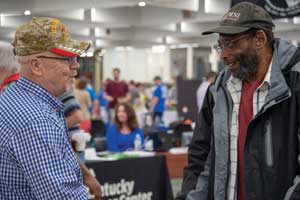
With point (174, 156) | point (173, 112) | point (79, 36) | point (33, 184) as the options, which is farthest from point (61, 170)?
point (79, 36)

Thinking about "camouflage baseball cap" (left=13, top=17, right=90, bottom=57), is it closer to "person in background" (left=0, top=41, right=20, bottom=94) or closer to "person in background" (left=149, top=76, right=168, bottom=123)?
"person in background" (left=0, top=41, right=20, bottom=94)

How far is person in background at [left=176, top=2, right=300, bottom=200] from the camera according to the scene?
9.14 feet

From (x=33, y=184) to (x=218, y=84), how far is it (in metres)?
1.16

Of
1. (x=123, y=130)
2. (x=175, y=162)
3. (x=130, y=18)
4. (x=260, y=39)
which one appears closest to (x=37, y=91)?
(x=260, y=39)

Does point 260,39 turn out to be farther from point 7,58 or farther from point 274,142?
point 7,58

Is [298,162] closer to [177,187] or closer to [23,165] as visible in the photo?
[23,165]

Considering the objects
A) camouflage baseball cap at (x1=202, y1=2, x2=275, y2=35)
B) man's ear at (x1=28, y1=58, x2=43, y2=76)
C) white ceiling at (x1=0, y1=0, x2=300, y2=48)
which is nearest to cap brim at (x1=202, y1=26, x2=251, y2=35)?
camouflage baseball cap at (x1=202, y1=2, x2=275, y2=35)

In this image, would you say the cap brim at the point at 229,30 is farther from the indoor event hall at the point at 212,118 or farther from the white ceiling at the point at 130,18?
the white ceiling at the point at 130,18

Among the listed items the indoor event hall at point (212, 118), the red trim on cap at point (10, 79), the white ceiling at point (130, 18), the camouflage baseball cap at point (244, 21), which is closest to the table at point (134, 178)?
the indoor event hall at point (212, 118)

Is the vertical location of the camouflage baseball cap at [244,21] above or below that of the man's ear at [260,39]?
above

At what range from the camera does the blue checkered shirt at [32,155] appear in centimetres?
226

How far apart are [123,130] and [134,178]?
1.65 metres

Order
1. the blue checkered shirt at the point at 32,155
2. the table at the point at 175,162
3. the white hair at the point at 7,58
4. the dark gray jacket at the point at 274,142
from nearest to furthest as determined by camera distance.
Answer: the blue checkered shirt at the point at 32,155 → the dark gray jacket at the point at 274,142 → the white hair at the point at 7,58 → the table at the point at 175,162

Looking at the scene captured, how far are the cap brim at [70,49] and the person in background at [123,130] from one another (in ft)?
20.1
